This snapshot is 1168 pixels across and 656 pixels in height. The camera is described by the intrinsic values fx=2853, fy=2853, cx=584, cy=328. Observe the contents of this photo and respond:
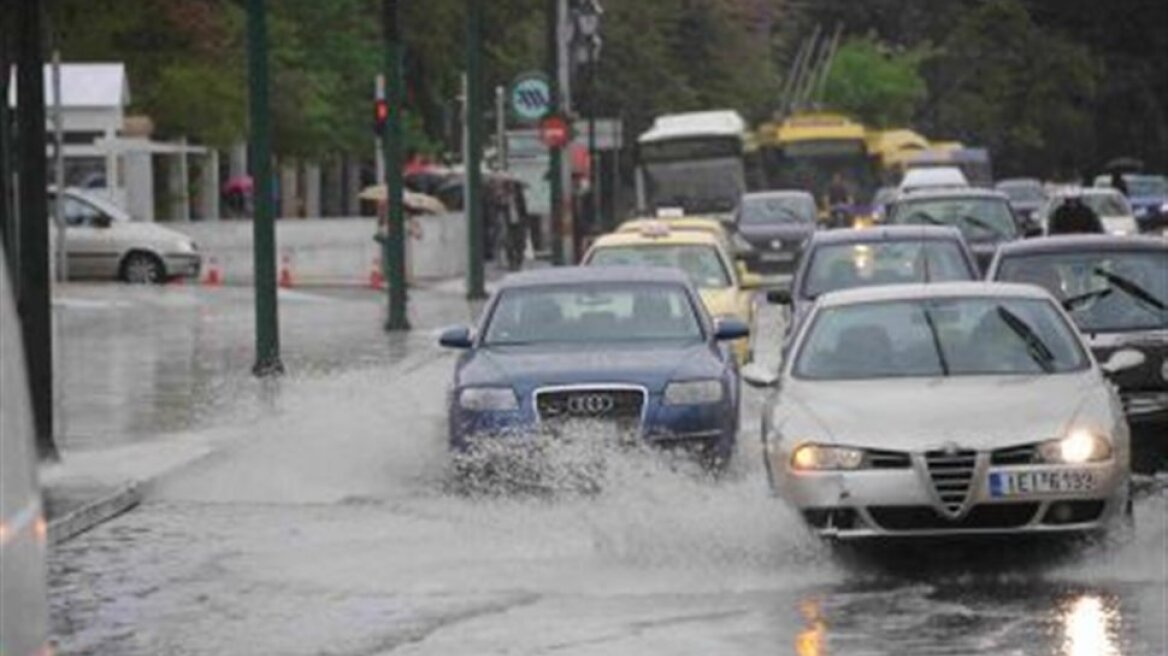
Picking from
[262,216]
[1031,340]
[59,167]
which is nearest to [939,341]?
[1031,340]

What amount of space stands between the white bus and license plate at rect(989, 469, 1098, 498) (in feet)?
167

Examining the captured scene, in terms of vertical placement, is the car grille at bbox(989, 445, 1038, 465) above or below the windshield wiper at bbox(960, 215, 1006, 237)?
below

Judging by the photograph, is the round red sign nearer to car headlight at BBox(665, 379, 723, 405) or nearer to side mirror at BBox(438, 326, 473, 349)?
side mirror at BBox(438, 326, 473, 349)

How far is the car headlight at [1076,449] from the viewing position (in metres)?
13.1

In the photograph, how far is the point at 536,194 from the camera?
53969 mm

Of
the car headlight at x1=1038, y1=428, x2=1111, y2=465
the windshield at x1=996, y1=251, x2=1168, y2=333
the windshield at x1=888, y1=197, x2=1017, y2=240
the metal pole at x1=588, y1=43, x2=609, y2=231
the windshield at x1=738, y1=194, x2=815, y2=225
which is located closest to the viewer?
the car headlight at x1=1038, y1=428, x2=1111, y2=465

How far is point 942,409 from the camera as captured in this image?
13.4 m

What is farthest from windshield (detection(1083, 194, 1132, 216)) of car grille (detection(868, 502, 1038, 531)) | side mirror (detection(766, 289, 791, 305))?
car grille (detection(868, 502, 1038, 531))

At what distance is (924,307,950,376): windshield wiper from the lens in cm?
1441

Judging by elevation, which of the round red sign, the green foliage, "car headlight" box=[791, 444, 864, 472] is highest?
the green foliage

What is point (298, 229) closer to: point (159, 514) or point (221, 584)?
point (159, 514)

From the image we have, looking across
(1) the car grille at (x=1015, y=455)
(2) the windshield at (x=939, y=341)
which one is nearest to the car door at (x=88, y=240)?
(2) the windshield at (x=939, y=341)

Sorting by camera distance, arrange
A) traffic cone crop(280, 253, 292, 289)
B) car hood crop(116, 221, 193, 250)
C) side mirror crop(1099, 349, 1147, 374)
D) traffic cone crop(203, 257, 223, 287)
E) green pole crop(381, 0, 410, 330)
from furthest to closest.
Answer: traffic cone crop(203, 257, 223, 287), traffic cone crop(280, 253, 292, 289), car hood crop(116, 221, 193, 250), green pole crop(381, 0, 410, 330), side mirror crop(1099, 349, 1147, 374)

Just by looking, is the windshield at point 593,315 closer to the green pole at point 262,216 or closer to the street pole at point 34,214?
the street pole at point 34,214
